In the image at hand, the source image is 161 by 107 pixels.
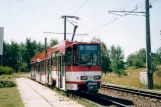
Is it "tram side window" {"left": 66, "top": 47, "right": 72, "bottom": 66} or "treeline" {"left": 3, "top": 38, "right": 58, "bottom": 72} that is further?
"treeline" {"left": 3, "top": 38, "right": 58, "bottom": 72}

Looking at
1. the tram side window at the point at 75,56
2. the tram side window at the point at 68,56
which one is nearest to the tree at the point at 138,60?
the tram side window at the point at 68,56

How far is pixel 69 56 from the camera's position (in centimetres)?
1678

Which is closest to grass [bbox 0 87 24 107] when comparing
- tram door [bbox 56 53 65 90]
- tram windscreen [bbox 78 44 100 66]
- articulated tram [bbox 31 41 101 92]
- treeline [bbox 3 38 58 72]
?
tram door [bbox 56 53 65 90]

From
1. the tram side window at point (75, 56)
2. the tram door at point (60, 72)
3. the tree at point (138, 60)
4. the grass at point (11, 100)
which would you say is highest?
the tree at point (138, 60)

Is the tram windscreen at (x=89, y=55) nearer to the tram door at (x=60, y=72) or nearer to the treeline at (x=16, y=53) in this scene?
the tram door at (x=60, y=72)

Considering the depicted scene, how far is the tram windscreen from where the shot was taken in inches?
634

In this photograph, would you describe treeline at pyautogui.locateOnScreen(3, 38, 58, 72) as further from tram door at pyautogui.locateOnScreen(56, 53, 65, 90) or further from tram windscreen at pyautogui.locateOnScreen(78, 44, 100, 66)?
tram windscreen at pyautogui.locateOnScreen(78, 44, 100, 66)

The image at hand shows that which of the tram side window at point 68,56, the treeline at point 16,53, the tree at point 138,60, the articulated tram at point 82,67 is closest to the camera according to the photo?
the articulated tram at point 82,67

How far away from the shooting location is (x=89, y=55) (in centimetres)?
1627

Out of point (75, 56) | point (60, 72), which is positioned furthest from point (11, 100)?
point (75, 56)

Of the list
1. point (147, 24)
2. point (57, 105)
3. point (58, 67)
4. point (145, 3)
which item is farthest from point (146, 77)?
point (57, 105)

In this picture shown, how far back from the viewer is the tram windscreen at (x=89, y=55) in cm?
1611

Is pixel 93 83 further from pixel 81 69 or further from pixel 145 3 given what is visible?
pixel 145 3

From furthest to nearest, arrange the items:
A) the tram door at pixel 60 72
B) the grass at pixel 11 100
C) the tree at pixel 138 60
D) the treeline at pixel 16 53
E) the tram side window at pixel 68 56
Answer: the tree at pixel 138 60 < the treeline at pixel 16 53 < the tram door at pixel 60 72 < the tram side window at pixel 68 56 < the grass at pixel 11 100
